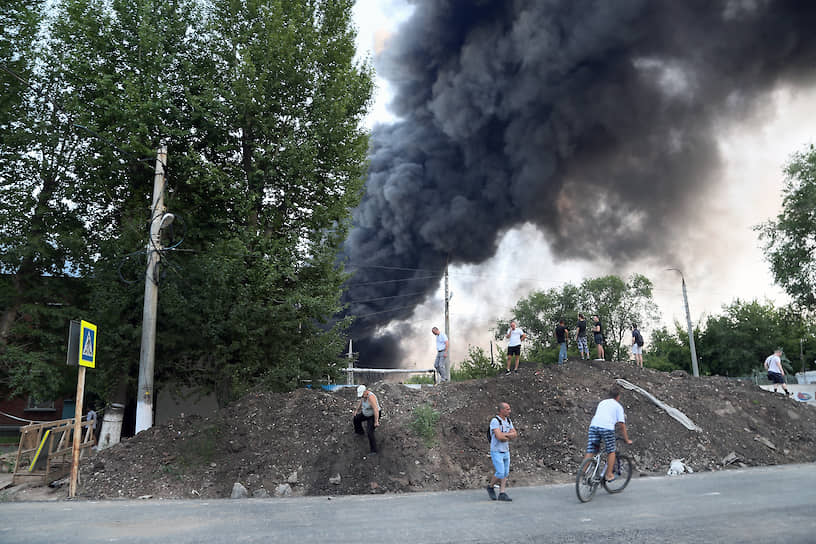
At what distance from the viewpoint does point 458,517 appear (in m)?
7.69

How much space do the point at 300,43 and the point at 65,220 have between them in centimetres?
1054

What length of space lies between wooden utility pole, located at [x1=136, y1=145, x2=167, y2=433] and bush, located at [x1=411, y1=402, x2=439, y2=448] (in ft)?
22.8

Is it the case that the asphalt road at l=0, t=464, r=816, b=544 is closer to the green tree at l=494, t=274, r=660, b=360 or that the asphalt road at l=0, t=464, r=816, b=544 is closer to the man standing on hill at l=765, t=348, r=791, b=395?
the man standing on hill at l=765, t=348, r=791, b=395

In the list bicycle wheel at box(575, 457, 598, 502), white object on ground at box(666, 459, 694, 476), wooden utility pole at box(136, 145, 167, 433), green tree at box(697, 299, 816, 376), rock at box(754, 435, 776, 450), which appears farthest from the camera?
green tree at box(697, 299, 816, 376)

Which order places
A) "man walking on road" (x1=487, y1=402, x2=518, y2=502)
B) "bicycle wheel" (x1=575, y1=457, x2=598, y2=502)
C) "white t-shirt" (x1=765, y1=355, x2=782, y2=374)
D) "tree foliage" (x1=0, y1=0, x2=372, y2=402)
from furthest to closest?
"white t-shirt" (x1=765, y1=355, x2=782, y2=374)
"tree foliage" (x1=0, y1=0, x2=372, y2=402)
"man walking on road" (x1=487, y1=402, x2=518, y2=502)
"bicycle wheel" (x1=575, y1=457, x2=598, y2=502)

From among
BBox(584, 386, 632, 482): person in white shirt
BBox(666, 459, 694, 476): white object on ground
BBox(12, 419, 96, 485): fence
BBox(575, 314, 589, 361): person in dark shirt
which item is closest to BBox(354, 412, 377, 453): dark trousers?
BBox(584, 386, 632, 482): person in white shirt

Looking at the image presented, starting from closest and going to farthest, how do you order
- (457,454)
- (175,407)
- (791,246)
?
(457,454), (175,407), (791,246)

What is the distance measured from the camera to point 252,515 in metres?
8.40

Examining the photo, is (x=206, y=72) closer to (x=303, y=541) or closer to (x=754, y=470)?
(x=303, y=541)

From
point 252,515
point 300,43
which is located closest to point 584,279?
point 300,43

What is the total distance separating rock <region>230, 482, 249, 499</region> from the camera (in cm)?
1098

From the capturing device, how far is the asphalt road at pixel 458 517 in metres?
6.34

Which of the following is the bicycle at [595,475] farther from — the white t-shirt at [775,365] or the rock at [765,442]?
the white t-shirt at [775,365]

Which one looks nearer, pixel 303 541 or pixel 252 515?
pixel 303 541
